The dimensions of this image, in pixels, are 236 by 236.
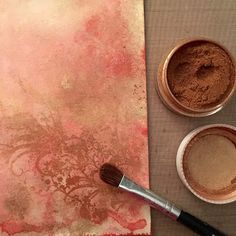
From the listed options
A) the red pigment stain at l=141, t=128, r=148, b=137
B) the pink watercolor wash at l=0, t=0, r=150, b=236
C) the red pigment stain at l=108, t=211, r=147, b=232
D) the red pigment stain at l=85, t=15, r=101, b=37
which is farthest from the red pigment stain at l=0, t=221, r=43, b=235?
the red pigment stain at l=85, t=15, r=101, b=37

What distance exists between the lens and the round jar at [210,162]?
724 millimetres

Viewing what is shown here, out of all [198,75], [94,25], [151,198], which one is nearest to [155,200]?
[151,198]

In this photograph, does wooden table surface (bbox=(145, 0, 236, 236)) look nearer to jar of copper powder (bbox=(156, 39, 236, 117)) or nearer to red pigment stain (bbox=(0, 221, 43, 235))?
jar of copper powder (bbox=(156, 39, 236, 117))

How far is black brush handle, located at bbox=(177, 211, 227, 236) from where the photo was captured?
72 centimetres

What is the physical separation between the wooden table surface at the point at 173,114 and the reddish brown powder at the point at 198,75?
0.05 metres

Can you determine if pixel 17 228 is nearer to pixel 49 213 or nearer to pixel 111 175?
pixel 49 213

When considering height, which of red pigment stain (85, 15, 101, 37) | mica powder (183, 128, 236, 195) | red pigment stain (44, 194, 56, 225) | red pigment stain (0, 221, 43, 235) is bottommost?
red pigment stain (0, 221, 43, 235)

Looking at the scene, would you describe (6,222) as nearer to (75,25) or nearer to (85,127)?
(85,127)

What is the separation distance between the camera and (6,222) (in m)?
0.71

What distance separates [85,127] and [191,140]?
0.20 metres

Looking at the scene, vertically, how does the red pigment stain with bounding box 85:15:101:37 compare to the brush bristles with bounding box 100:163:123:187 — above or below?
above

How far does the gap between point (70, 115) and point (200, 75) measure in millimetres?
257

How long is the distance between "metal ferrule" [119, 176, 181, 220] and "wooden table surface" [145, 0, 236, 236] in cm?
3

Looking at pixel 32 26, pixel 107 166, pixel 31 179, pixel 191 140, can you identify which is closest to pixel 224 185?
pixel 191 140
